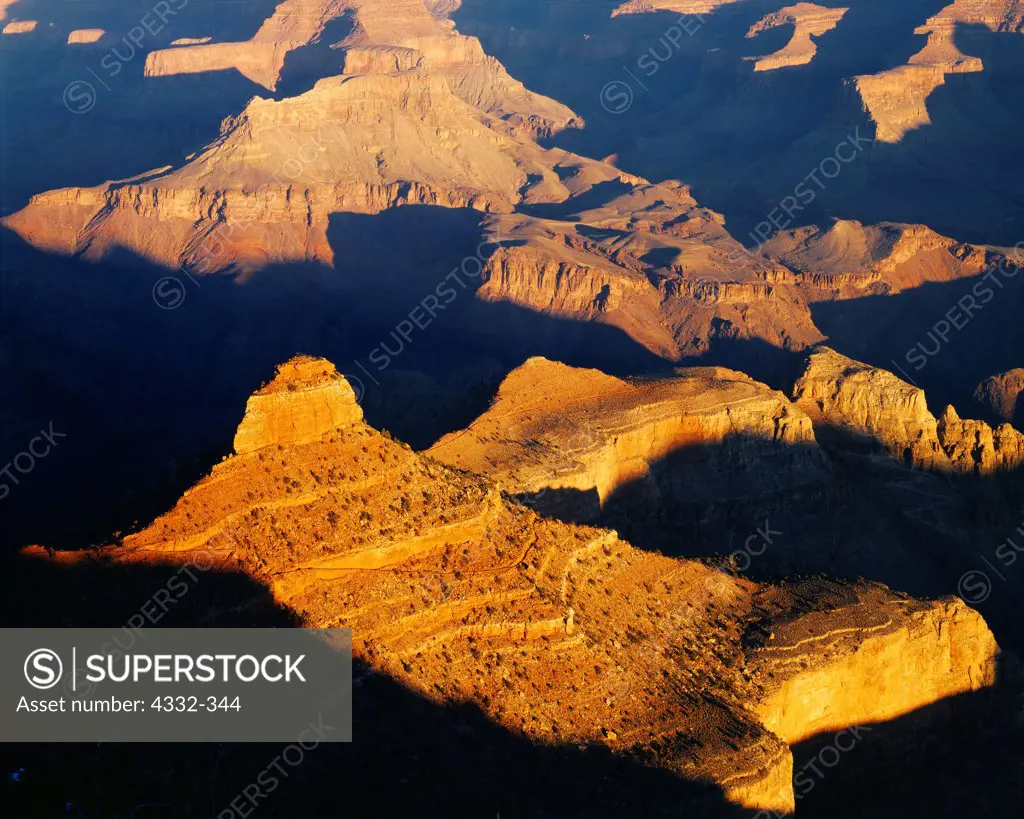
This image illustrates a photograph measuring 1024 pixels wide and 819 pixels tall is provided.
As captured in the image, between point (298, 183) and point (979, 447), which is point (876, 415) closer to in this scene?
point (979, 447)

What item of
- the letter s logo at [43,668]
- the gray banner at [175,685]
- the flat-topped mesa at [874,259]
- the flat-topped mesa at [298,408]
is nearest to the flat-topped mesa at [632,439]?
the flat-topped mesa at [298,408]

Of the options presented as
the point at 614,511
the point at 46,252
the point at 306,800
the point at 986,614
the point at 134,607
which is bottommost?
the point at 46,252

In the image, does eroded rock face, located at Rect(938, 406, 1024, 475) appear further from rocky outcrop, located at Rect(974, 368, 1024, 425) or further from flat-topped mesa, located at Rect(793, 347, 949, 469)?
rocky outcrop, located at Rect(974, 368, 1024, 425)

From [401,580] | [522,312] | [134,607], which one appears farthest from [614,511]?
[522,312]

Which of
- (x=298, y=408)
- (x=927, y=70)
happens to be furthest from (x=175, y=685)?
(x=927, y=70)

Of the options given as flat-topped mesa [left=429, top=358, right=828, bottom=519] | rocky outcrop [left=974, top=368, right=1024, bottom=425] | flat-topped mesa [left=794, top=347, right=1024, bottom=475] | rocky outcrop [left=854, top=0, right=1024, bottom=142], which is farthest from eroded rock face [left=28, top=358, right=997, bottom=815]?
rocky outcrop [left=854, top=0, right=1024, bottom=142]

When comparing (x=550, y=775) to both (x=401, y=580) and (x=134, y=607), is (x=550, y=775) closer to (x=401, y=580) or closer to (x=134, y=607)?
(x=401, y=580)

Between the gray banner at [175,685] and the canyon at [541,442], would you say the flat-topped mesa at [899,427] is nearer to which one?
the canyon at [541,442]
